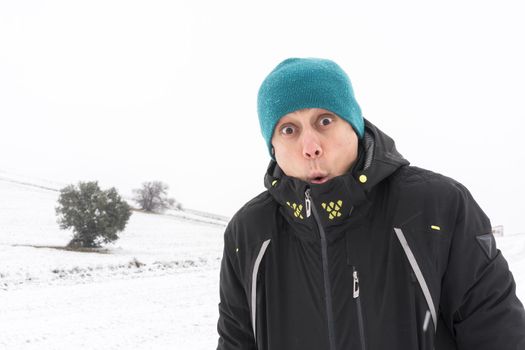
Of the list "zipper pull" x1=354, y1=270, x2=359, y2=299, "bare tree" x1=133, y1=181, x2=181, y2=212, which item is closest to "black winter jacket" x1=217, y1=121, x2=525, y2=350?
"zipper pull" x1=354, y1=270, x2=359, y2=299

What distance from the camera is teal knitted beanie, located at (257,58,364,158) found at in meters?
1.73

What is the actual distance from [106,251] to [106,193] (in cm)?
413

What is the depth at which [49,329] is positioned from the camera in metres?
7.91

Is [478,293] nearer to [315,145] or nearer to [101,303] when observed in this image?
[315,145]

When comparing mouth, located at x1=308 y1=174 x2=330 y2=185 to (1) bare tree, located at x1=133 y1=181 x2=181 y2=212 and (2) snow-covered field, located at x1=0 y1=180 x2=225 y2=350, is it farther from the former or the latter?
(1) bare tree, located at x1=133 y1=181 x2=181 y2=212

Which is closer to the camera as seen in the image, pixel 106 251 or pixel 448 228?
pixel 448 228

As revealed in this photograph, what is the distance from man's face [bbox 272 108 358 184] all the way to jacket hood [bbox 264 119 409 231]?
5cm

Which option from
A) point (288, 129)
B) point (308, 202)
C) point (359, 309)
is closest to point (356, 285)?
point (359, 309)

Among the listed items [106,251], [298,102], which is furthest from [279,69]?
[106,251]

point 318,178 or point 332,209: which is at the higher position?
point 318,178

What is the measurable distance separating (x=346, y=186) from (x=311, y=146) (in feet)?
0.65

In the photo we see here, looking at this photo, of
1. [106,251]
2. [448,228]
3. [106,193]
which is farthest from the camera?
→ [106,193]

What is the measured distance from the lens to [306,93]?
1.74 m

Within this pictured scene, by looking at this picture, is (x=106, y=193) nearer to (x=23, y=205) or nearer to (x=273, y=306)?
(x=23, y=205)
